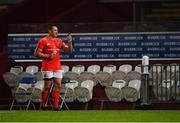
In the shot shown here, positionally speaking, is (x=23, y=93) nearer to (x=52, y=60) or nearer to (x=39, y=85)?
(x=39, y=85)

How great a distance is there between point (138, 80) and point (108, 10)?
4994 millimetres

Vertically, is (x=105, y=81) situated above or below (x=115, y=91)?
above

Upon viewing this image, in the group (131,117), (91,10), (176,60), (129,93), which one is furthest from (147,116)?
(91,10)

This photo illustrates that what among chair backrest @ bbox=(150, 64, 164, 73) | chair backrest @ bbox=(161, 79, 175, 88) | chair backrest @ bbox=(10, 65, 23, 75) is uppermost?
chair backrest @ bbox=(150, 64, 164, 73)

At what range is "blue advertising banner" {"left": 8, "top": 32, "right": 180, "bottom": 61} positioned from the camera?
64.2 ft

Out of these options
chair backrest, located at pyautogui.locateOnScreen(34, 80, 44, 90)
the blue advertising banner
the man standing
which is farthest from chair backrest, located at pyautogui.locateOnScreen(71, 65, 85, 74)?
the man standing

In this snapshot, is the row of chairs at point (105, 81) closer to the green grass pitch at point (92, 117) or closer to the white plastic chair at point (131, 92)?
the white plastic chair at point (131, 92)

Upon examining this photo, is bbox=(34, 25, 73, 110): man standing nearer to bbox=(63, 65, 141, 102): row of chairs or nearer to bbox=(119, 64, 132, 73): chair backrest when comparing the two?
bbox=(63, 65, 141, 102): row of chairs

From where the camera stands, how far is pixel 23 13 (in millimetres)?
23203

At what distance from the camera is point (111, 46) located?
19891mm

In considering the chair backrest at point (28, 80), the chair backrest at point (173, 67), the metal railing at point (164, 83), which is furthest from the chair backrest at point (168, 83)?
the chair backrest at point (28, 80)

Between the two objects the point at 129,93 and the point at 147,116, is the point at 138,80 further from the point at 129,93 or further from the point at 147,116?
the point at 147,116

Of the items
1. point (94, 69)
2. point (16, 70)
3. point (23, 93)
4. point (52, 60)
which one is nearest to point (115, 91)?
point (94, 69)

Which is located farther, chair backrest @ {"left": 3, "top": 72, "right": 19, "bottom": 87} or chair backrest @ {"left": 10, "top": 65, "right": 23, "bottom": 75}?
chair backrest @ {"left": 10, "top": 65, "right": 23, "bottom": 75}
